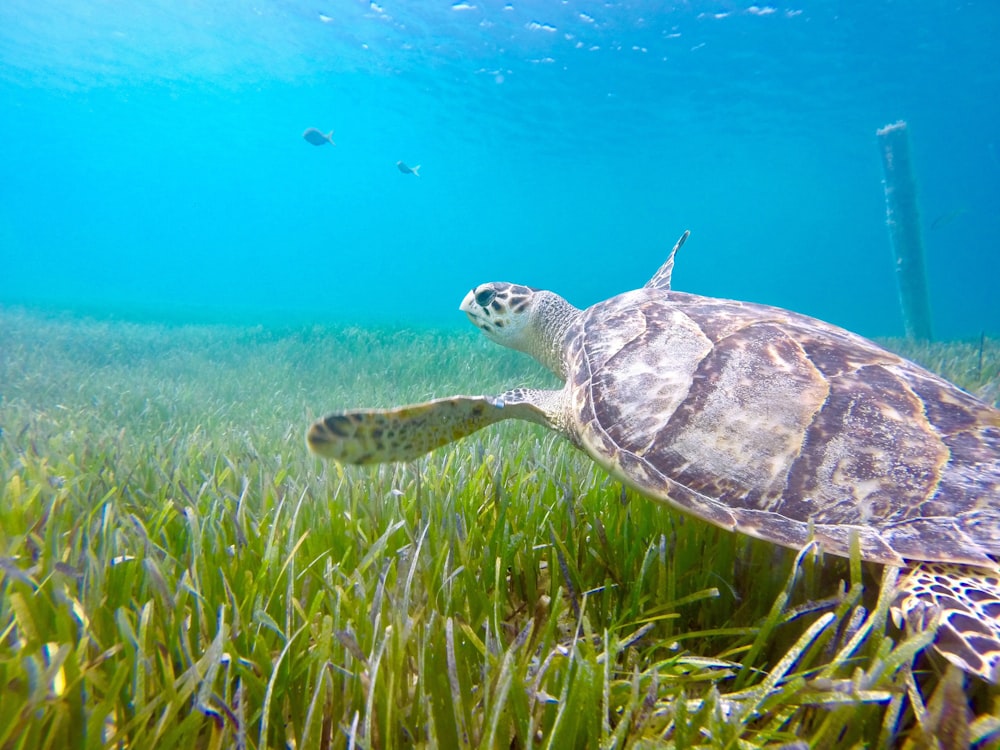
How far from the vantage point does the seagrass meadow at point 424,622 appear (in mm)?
971

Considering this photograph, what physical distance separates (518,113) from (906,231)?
27.0 metres

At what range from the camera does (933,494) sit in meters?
1.49

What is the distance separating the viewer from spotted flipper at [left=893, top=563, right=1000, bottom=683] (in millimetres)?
1093

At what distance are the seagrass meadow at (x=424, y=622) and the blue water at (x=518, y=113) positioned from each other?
16743 millimetres

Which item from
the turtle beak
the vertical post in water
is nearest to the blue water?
the vertical post in water

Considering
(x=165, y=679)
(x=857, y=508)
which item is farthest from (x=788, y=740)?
(x=165, y=679)

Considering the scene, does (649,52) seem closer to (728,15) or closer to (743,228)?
(728,15)

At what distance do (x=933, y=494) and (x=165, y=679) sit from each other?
2.11 m

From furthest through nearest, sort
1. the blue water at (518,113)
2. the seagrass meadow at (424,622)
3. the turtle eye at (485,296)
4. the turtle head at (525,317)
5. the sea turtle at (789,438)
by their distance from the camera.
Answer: the blue water at (518,113) < the turtle eye at (485,296) < the turtle head at (525,317) < the sea turtle at (789,438) < the seagrass meadow at (424,622)

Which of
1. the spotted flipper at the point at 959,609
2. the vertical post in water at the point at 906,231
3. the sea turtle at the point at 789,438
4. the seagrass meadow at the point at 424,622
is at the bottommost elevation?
the seagrass meadow at the point at 424,622

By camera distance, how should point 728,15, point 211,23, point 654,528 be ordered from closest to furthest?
point 654,528 → point 728,15 → point 211,23

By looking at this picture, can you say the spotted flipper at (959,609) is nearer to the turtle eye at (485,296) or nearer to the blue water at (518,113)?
the turtle eye at (485,296)

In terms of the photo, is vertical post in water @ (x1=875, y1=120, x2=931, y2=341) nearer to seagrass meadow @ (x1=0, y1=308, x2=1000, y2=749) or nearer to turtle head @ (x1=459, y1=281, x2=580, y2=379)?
turtle head @ (x1=459, y1=281, x2=580, y2=379)

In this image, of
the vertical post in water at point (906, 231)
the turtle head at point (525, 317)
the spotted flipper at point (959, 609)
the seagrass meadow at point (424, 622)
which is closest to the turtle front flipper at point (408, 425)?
the seagrass meadow at point (424, 622)
